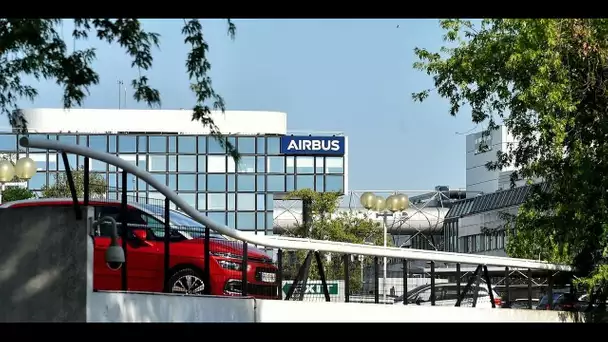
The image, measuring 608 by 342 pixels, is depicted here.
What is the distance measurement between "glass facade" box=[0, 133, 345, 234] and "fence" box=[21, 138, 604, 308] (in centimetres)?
7751

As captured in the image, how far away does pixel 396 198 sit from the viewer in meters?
34.0

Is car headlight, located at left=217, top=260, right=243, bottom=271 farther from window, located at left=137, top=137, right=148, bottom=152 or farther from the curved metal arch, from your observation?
window, located at left=137, top=137, right=148, bottom=152

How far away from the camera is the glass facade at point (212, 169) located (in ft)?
324

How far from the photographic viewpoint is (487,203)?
81875mm

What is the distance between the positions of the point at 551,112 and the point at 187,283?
29.9 feet

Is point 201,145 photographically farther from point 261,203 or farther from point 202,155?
point 261,203

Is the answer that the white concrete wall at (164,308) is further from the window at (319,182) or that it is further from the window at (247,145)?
the window at (319,182)

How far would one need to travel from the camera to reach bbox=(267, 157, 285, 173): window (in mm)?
103625

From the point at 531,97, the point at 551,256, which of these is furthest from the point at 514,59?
the point at 551,256

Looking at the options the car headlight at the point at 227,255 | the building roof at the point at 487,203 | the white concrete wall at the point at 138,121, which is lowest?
the car headlight at the point at 227,255

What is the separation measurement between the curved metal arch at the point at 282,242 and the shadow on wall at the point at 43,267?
73cm

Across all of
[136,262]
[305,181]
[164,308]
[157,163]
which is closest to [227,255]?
[136,262]

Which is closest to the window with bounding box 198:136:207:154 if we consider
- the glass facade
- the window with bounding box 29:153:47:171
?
the glass facade

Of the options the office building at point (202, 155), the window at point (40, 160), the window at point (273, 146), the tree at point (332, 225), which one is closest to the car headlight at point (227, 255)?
the tree at point (332, 225)
